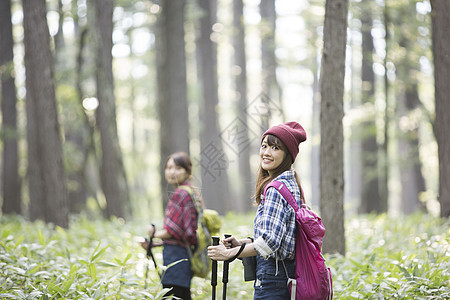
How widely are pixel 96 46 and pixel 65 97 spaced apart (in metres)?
3.32

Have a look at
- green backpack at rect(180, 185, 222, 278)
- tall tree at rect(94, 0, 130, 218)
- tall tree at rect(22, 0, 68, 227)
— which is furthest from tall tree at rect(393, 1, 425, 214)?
green backpack at rect(180, 185, 222, 278)

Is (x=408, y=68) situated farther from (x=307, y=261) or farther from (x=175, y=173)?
(x=307, y=261)

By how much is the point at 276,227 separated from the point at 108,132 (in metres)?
9.40

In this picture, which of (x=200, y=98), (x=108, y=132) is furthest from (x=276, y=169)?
(x=200, y=98)

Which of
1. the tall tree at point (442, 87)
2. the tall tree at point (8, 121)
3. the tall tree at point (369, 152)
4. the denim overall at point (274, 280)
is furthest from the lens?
the tall tree at point (369, 152)

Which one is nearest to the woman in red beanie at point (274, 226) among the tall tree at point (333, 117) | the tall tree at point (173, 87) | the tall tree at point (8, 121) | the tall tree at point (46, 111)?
the tall tree at point (333, 117)

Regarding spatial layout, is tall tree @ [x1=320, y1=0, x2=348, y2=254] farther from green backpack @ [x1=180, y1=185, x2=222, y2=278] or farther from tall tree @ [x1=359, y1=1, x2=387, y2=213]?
tall tree @ [x1=359, y1=1, x2=387, y2=213]

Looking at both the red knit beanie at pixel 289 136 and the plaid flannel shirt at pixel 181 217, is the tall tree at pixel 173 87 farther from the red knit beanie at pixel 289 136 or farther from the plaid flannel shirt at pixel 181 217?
the red knit beanie at pixel 289 136

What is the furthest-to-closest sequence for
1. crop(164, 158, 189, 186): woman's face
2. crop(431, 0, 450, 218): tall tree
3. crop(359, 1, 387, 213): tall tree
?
crop(359, 1, 387, 213): tall tree < crop(431, 0, 450, 218): tall tree < crop(164, 158, 189, 186): woman's face

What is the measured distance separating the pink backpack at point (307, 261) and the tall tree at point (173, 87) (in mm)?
8408

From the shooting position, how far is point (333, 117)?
20.5 feet

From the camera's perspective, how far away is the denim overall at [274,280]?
3.43m

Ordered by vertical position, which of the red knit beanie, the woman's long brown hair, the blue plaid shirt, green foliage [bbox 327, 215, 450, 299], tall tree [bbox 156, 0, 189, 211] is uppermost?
tall tree [bbox 156, 0, 189, 211]

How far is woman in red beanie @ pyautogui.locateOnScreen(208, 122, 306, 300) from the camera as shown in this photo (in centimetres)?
328
